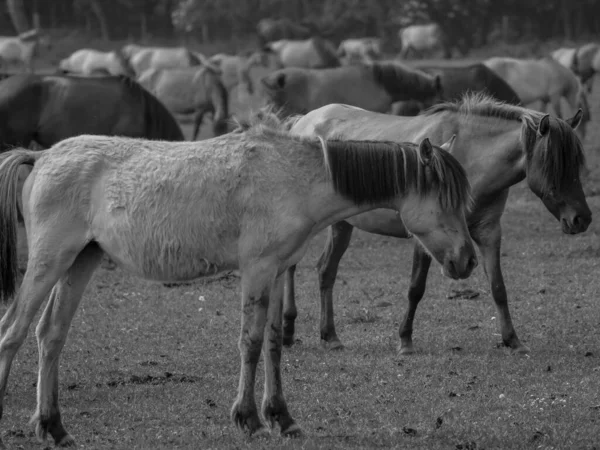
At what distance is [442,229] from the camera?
252 inches

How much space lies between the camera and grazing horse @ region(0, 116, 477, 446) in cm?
630

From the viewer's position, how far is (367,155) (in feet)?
20.9

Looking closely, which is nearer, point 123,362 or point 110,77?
point 123,362

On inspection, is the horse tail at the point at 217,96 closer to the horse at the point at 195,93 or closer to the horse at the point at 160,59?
the horse at the point at 195,93

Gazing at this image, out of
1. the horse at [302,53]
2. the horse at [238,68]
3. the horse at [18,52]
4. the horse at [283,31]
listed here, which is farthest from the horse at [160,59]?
the horse at [283,31]

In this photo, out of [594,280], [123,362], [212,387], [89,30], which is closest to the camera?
[212,387]

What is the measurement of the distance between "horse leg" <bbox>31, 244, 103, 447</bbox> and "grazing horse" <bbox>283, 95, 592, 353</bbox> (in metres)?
2.86

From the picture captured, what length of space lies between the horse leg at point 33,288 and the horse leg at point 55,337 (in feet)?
0.71

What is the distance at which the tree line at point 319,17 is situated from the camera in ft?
182

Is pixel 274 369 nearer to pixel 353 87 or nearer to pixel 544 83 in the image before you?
pixel 353 87

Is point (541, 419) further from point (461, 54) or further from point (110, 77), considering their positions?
point (461, 54)

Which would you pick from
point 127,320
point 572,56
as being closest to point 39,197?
point 127,320

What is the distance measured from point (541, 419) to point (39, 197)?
10.7ft

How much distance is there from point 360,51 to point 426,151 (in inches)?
1732
